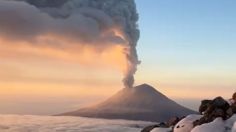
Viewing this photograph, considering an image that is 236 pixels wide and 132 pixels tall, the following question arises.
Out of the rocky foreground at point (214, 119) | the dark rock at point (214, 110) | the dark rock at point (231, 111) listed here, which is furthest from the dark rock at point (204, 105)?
the dark rock at point (231, 111)

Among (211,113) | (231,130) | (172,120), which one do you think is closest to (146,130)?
(172,120)

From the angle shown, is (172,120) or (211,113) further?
(172,120)

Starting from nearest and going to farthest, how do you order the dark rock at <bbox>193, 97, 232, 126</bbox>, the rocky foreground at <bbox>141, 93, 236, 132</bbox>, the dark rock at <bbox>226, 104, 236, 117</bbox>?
the rocky foreground at <bbox>141, 93, 236, 132</bbox>
the dark rock at <bbox>226, 104, 236, 117</bbox>
the dark rock at <bbox>193, 97, 232, 126</bbox>

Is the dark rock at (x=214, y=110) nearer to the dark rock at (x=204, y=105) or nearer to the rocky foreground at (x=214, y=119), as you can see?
the rocky foreground at (x=214, y=119)

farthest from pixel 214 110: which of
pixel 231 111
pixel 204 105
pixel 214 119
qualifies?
pixel 204 105

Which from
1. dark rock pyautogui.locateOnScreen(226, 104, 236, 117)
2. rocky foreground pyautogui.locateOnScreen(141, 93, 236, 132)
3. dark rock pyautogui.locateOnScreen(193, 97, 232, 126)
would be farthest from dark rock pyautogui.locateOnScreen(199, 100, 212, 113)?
dark rock pyautogui.locateOnScreen(226, 104, 236, 117)

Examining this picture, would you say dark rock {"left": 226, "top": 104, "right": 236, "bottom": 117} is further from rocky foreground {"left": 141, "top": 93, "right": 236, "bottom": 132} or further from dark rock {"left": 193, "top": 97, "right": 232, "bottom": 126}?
dark rock {"left": 193, "top": 97, "right": 232, "bottom": 126}

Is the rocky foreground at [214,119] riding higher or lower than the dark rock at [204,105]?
lower

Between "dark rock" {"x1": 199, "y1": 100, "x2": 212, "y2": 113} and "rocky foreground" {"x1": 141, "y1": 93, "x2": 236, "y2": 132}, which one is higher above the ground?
"dark rock" {"x1": 199, "y1": 100, "x2": 212, "y2": 113}

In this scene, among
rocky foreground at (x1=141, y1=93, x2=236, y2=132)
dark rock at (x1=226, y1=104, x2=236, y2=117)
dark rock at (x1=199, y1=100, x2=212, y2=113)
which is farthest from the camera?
dark rock at (x1=199, y1=100, x2=212, y2=113)

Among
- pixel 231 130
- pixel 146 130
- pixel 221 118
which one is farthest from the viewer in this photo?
pixel 146 130

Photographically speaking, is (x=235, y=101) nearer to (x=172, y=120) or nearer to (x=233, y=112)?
(x=233, y=112)
